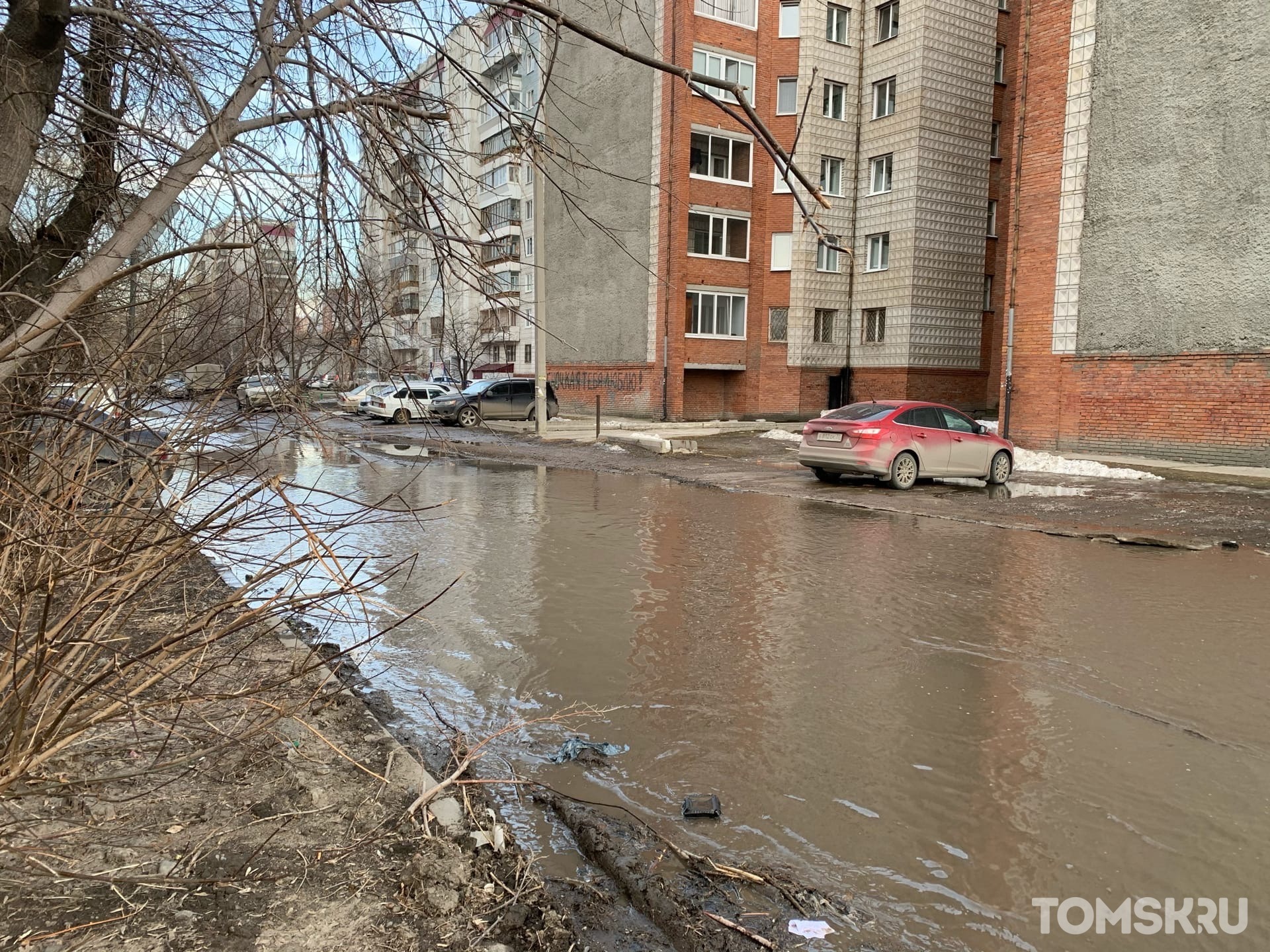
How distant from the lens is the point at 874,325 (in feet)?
113

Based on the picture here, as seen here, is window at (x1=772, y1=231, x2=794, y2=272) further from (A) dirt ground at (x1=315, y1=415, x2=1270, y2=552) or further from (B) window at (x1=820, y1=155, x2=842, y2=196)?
(A) dirt ground at (x1=315, y1=415, x2=1270, y2=552)

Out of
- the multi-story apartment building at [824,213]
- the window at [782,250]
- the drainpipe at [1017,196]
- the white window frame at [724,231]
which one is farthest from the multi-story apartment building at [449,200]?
the window at [782,250]

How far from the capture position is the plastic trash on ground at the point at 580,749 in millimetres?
4695

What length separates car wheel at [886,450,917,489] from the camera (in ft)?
51.6

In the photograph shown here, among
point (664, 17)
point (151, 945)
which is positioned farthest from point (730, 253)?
point (151, 945)

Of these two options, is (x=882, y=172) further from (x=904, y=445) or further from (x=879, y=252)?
(x=904, y=445)

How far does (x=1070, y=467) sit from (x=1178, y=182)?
610 centimetres

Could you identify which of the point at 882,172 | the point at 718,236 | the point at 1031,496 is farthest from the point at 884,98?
the point at 1031,496

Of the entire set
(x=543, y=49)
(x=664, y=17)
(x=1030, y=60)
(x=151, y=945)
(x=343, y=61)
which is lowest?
(x=151, y=945)

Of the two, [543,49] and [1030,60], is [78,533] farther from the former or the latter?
[1030,60]

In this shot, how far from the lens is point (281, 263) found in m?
3.25

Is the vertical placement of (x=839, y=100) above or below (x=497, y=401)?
above

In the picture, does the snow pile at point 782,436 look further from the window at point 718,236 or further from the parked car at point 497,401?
the window at point 718,236

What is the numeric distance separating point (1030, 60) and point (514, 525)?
678 inches
